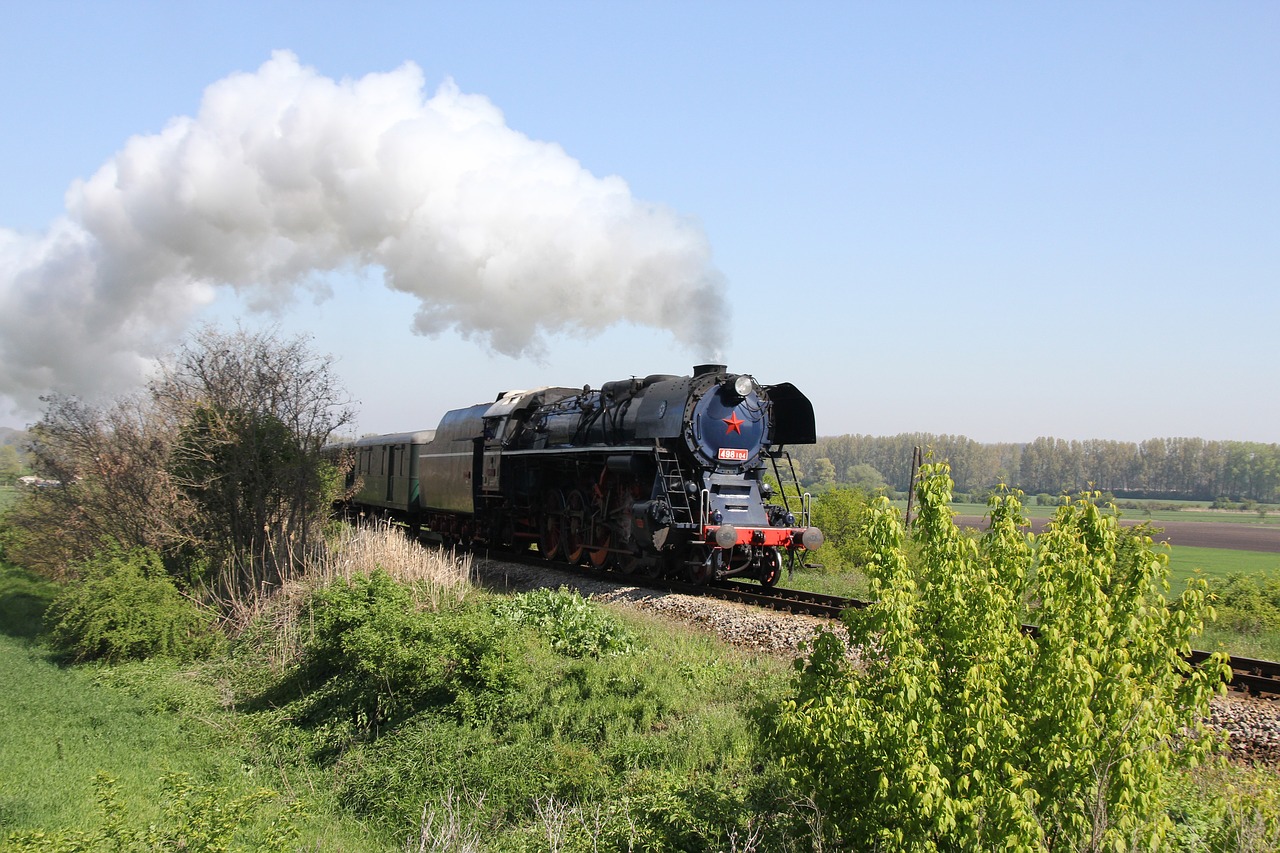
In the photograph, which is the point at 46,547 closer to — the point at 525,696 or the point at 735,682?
the point at 525,696

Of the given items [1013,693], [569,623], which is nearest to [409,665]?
[569,623]

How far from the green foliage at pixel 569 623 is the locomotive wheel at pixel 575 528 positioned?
417 centimetres

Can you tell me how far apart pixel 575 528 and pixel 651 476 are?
3.29 metres

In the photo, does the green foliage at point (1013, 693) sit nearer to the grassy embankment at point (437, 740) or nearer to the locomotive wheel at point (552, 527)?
the grassy embankment at point (437, 740)

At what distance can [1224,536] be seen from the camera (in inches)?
1821

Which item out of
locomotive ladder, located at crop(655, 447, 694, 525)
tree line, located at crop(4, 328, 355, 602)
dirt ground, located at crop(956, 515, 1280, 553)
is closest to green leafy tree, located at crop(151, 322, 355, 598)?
tree line, located at crop(4, 328, 355, 602)

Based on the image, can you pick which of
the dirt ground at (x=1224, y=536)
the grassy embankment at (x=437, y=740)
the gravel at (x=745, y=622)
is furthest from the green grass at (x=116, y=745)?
the dirt ground at (x=1224, y=536)

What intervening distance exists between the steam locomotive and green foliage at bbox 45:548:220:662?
577cm

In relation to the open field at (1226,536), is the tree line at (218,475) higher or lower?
higher

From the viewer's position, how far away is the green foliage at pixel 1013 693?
4.64 metres

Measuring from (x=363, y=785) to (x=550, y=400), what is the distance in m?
11.9

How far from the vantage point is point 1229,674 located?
180 inches

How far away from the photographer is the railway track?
8.36 m

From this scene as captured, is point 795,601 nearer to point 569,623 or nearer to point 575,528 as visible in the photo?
point 569,623
